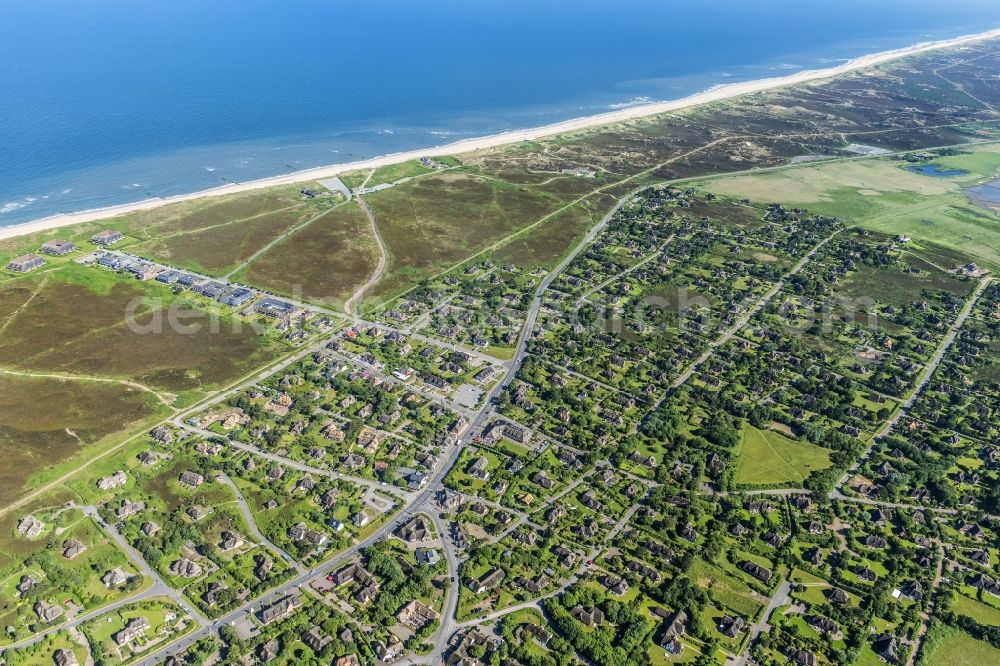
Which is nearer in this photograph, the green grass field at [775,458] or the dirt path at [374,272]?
the green grass field at [775,458]

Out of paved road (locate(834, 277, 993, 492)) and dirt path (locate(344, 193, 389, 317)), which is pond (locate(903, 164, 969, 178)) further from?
dirt path (locate(344, 193, 389, 317))

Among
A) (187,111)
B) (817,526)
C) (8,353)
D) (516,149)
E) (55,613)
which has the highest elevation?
(187,111)

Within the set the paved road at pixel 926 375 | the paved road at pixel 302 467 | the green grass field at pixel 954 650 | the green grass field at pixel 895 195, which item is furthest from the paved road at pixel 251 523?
the green grass field at pixel 895 195

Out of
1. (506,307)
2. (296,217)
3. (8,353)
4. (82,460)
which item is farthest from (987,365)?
(8,353)

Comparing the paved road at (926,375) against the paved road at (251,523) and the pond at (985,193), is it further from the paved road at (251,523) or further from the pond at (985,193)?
the paved road at (251,523)

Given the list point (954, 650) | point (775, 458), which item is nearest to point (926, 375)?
point (775, 458)

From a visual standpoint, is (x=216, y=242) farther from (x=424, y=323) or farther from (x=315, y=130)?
(x=315, y=130)

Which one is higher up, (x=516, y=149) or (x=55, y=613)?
(x=516, y=149)
